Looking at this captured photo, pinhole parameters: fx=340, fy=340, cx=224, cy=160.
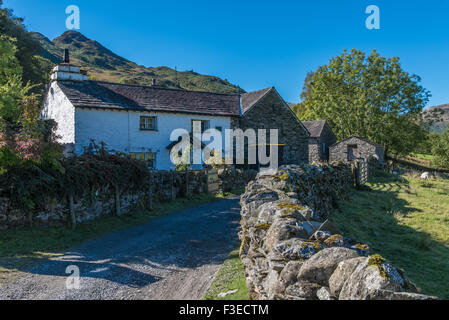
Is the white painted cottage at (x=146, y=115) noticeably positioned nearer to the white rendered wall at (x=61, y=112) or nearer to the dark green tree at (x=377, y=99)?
the white rendered wall at (x=61, y=112)

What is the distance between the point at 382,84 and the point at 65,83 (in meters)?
34.7

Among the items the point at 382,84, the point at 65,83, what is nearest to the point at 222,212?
the point at 65,83

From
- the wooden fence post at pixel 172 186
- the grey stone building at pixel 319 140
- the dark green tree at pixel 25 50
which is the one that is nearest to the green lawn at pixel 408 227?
the wooden fence post at pixel 172 186

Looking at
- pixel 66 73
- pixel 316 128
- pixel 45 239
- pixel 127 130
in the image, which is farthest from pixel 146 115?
pixel 316 128

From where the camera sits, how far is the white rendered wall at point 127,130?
71.8 ft

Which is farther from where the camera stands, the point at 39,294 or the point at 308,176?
the point at 308,176

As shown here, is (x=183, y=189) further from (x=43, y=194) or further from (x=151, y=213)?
(x=43, y=194)

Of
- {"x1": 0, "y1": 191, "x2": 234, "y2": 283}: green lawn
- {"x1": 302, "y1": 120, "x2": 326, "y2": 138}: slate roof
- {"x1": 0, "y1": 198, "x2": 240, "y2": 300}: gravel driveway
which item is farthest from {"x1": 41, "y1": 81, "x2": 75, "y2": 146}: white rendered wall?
{"x1": 302, "y1": 120, "x2": 326, "y2": 138}: slate roof

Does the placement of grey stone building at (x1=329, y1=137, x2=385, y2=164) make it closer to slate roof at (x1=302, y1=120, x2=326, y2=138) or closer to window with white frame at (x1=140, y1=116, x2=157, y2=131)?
slate roof at (x1=302, y1=120, x2=326, y2=138)

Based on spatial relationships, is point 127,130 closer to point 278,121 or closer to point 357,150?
point 278,121

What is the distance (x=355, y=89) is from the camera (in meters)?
43.0

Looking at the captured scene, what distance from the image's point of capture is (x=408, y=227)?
11.9 m

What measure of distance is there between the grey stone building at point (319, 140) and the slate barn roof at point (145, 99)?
50.6 ft
